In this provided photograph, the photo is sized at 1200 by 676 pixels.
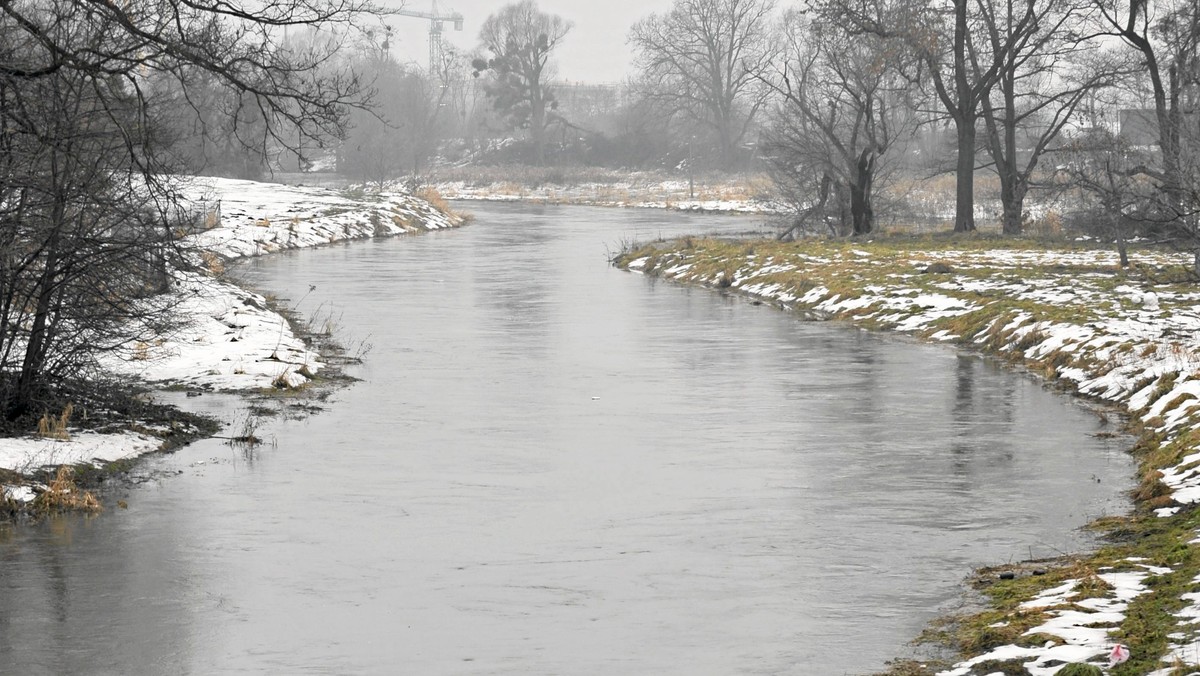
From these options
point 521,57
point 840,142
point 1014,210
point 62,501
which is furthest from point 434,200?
point 62,501

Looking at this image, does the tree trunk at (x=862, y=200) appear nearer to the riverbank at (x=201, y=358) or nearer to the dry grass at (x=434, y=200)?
the riverbank at (x=201, y=358)

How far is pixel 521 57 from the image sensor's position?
371ft

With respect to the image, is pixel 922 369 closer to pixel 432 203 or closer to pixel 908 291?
pixel 908 291

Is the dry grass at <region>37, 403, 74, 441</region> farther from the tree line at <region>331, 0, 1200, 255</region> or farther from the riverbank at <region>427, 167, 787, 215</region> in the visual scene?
the riverbank at <region>427, 167, 787, 215</region>

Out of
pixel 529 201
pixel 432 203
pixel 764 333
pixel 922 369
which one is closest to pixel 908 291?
pixel 764 333

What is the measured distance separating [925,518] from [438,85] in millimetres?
162000

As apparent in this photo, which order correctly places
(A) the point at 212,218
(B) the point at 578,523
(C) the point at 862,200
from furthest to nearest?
1. (A) the point at 212,218
2. (C) the point at 862,200
3. (B) the point at 578,523

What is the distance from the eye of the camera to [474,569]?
428 inches

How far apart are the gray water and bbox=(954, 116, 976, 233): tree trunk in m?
18.2

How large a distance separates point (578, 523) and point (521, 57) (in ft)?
339

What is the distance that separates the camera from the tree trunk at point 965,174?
3950 cm

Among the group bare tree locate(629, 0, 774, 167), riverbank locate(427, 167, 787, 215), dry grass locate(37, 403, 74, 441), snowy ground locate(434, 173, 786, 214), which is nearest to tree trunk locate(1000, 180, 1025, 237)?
dry grass locate(37, 403, 74, 441)

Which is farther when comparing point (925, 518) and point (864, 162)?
point (864, 162)

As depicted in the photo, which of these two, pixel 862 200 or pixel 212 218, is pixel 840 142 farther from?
pixel 212 218
